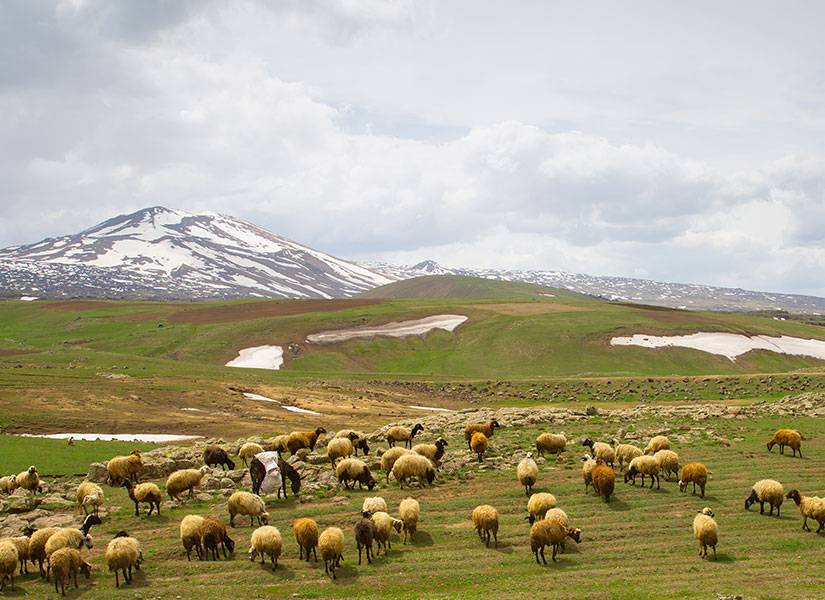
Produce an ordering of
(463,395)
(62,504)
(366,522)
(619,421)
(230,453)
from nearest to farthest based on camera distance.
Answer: (366,522), (62,504), (230,453), (619,421), (463,395)

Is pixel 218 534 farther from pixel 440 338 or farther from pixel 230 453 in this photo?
pixel 440 338

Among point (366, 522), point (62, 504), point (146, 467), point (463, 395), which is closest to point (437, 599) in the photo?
point (366, 522)

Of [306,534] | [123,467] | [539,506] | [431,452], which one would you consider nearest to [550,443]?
[431,452]

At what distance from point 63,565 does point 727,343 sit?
115 m

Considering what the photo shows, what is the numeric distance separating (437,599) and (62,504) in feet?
59.7

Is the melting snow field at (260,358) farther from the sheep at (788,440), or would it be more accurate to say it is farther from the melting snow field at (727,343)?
the sheep at (788,440)

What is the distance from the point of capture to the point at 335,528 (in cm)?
2148

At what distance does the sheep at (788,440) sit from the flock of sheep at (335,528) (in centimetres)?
7

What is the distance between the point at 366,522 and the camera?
22.1 m

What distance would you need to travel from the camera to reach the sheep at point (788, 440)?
35156 millimetres

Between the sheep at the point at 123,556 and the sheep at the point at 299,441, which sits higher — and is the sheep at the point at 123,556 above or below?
below

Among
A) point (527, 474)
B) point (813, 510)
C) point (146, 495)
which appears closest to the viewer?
point (813, 510)

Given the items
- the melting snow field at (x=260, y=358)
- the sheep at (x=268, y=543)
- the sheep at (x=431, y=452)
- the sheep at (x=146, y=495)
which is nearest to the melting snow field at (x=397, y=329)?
the melting snow field at (x=260, y=358)

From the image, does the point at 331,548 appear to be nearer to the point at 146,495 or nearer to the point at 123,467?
the point at 146,495
